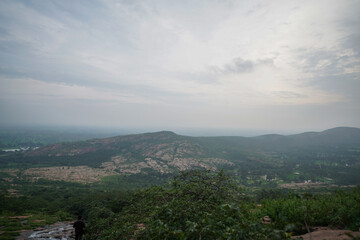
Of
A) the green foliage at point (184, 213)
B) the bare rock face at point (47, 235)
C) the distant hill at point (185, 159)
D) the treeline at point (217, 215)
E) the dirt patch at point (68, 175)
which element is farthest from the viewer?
the distant hill at point (185, 159)

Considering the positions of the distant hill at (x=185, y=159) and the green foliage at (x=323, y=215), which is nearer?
the green foliage at (x=323, y=215)

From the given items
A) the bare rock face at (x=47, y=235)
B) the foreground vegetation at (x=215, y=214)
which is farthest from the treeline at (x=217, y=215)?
the bare rock face at (x=47, y=235)

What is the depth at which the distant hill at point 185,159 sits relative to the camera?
3814 inches

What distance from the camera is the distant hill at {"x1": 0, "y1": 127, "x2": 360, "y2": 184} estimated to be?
318 feet

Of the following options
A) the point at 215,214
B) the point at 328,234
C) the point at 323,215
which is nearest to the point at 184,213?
the point at 215,214

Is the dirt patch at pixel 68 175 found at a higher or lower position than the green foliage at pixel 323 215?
lower

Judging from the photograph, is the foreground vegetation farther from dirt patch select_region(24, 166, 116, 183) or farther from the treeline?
dirt patch select_region(24, 166, 116, 183)

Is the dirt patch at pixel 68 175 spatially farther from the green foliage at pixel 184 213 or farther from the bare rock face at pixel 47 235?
the green foliage at pixel 184 213

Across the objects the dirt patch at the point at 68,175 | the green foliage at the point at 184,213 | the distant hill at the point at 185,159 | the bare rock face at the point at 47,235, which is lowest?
the dirt patch at the point at 68,175

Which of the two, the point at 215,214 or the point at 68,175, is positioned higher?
the point at 215,214

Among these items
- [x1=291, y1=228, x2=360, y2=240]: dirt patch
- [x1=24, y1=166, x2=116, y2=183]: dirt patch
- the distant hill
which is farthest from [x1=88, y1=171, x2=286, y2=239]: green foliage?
the distant hill

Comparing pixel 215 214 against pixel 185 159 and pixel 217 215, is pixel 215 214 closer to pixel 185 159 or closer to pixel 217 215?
pixel 217 215

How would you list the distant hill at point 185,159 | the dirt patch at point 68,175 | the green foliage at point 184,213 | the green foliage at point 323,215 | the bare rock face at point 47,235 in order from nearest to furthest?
the green foliage at point 184,213 → the green foliage at point 323,215 → the bare rock face at point 47,235 → the dirt patch at point 68,175 → the distant hill at point 185,159

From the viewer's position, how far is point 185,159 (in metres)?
114
